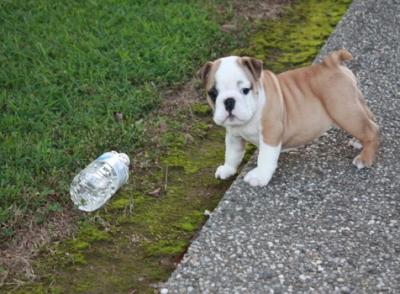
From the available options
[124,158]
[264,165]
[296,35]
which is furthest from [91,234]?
[296,35]

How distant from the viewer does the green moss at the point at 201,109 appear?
5.52m

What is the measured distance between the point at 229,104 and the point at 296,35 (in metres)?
2.78

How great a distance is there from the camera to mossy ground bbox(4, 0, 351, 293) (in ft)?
12.8

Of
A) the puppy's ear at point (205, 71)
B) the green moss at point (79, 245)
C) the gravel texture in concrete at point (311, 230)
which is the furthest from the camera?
the puppy's ear at point (205, 71)

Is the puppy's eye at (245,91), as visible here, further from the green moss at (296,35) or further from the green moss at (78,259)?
the green moss at (296,35)

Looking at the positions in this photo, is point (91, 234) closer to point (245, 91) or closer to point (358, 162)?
point (245, 91)

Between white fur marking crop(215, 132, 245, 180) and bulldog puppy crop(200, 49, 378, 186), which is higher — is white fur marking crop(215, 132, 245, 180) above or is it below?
below

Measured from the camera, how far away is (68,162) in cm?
476

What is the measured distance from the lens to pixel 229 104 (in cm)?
423

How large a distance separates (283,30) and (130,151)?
254 cm

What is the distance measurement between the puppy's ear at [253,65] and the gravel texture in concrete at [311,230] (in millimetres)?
680

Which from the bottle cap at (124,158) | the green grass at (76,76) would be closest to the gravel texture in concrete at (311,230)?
the bottle cap at (124,158)

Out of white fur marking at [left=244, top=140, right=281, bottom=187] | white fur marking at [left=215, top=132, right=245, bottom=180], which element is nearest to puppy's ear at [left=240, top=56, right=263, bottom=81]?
white fur marking at [left=244, top=140, right=281, bottom=187]

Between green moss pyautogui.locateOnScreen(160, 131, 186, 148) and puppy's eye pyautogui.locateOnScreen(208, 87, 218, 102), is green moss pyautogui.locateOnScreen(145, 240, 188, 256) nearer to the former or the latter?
puppy's eye pyautogui.locateOnScreen(208, 87, 218, 102)
